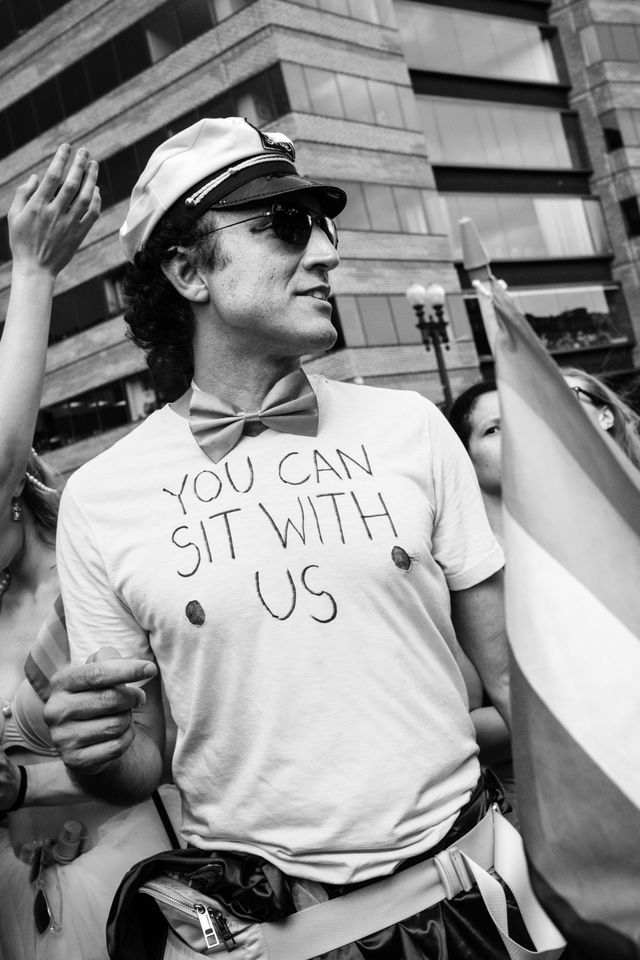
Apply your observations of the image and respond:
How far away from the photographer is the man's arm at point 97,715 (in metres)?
1.84

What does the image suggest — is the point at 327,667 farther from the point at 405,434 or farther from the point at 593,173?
the point at 593,173

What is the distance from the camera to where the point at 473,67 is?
3184cm

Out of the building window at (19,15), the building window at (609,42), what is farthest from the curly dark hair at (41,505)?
the building window at (609,42)

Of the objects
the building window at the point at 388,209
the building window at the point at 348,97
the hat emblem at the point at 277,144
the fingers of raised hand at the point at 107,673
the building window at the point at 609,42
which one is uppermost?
the building window at the point at 609,42

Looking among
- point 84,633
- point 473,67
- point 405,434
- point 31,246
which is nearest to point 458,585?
point 405,434

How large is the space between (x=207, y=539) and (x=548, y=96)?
3479 cm

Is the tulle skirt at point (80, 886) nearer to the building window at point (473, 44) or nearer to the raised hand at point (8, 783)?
the raised hand at point (8, 783)

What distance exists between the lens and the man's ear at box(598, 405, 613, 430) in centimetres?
399

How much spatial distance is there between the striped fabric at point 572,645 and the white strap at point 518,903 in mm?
317

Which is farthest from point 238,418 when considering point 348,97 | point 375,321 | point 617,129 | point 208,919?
point 617,129

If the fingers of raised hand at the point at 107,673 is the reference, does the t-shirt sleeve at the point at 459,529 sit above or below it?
above

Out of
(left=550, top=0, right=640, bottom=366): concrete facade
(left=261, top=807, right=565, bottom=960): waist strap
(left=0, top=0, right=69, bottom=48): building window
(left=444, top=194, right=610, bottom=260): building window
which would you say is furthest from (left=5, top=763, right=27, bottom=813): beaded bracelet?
(left=0, top=0, right=69, bottom=48): building window

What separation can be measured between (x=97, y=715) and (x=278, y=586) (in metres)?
0.43

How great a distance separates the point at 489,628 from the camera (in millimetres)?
2205
